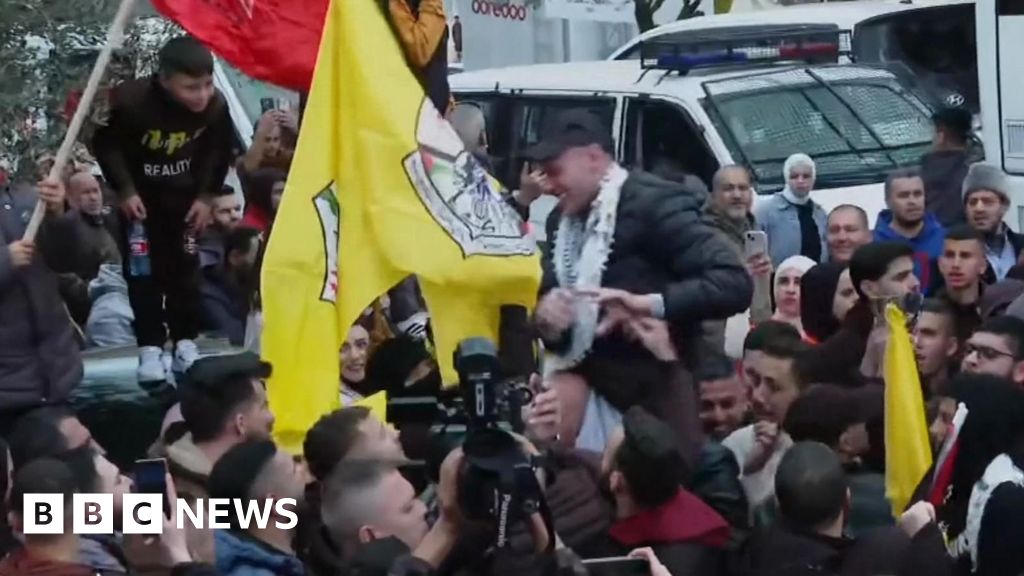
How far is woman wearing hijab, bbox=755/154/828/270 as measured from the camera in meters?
→ 12.7

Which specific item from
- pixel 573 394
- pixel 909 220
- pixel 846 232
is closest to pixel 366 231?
pixel 573 394

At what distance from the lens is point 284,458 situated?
21.5 feet

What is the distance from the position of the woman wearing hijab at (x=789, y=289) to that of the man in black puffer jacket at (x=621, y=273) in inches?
120

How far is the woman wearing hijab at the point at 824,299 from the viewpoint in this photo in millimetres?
9844

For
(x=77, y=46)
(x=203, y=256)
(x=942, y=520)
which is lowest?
(x=942, y=520)

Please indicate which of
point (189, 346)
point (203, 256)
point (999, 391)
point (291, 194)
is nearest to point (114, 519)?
point (291, 194)

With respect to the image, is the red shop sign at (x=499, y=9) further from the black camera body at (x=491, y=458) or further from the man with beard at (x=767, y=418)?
the black camera body at (x=491, y=458)

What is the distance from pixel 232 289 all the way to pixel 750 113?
4348 millimetres

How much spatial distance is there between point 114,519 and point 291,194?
191 centimetres

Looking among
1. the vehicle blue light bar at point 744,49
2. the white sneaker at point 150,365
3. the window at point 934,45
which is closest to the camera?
the white sneaker at point 150,365

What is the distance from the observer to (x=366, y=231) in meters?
8.02

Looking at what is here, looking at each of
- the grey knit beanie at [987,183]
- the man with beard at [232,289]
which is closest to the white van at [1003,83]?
the grey knit beanie at [987,183]

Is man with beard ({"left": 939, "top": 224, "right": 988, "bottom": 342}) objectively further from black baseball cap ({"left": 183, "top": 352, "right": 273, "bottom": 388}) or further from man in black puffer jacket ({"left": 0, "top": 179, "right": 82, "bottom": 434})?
man in black puffer jacket ({"left": 0, "top": 179, "right": 82, "bottom": 434})

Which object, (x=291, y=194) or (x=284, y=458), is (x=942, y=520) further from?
(x=291, y=194)
